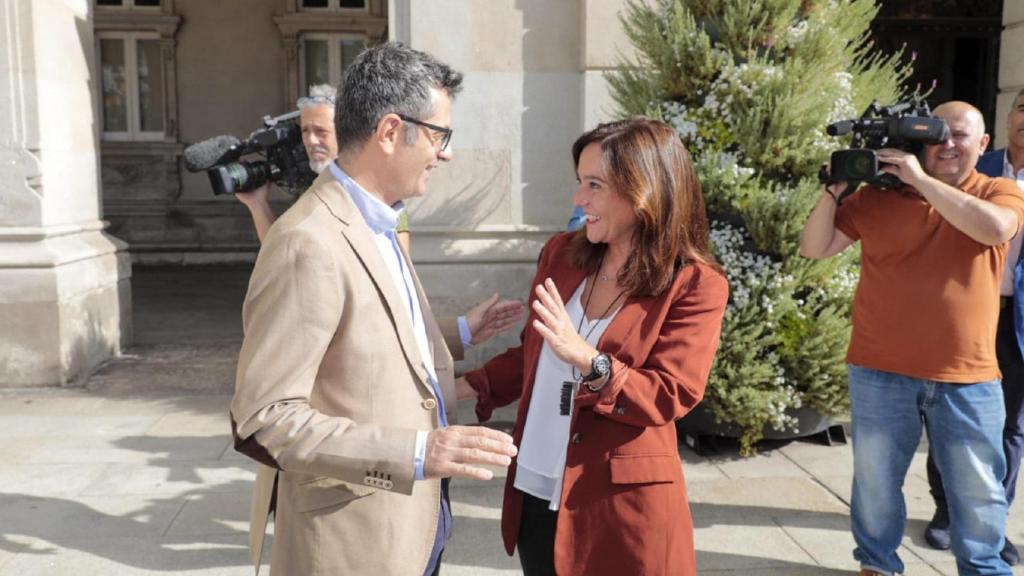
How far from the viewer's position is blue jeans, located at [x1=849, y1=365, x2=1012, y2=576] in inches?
130

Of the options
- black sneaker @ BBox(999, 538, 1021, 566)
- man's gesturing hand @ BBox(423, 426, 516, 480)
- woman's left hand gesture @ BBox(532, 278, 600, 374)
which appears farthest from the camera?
black sneaker @ BBox(999, 538, 1021, 566)

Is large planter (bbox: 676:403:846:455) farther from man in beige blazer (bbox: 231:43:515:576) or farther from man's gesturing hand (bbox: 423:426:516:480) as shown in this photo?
man's gesturing hand (bbox: 423:426:516:480)

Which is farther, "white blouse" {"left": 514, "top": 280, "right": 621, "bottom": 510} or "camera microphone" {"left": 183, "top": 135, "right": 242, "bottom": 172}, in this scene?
"camera microphone" {"left": 183, "top": 135, "right": 242, "bottom": 172}

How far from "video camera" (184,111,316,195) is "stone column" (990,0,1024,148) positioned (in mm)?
5742

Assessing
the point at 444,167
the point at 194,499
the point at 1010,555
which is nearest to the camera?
the point at 1010,555

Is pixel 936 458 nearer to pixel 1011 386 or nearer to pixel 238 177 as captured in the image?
pixel 1011 386

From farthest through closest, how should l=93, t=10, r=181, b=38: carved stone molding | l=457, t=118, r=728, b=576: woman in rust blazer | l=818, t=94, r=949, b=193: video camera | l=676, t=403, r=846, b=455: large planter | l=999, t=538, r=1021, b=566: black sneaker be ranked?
1. l=93, t=10, r=181, b=38: carved stone molding
2. l=676, t=403, r=846, b=455: large planter
3. l=999, t=538, r=1021, b=566: black sneaker
4. l=818, t=94, r=949, b=193: video camera
5. l=457, t=118, r=728, b=576: woman in rust blazer

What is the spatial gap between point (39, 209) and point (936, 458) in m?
6.29

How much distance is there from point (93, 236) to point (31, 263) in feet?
3.30

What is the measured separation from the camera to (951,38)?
32.0ft

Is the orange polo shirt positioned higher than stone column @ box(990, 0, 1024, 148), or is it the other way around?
stone column @ box(990, 0, 1024, 148)

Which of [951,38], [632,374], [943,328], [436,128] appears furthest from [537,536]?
[951,38]

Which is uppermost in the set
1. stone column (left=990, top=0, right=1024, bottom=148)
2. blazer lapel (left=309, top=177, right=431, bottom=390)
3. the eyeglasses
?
stone column (left=990, top=0, right=1024, bottom=148)

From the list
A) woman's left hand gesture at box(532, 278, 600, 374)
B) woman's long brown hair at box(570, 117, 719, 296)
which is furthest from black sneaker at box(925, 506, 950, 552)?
woman's left hand gesture at box(532, 278, 600, 374)
